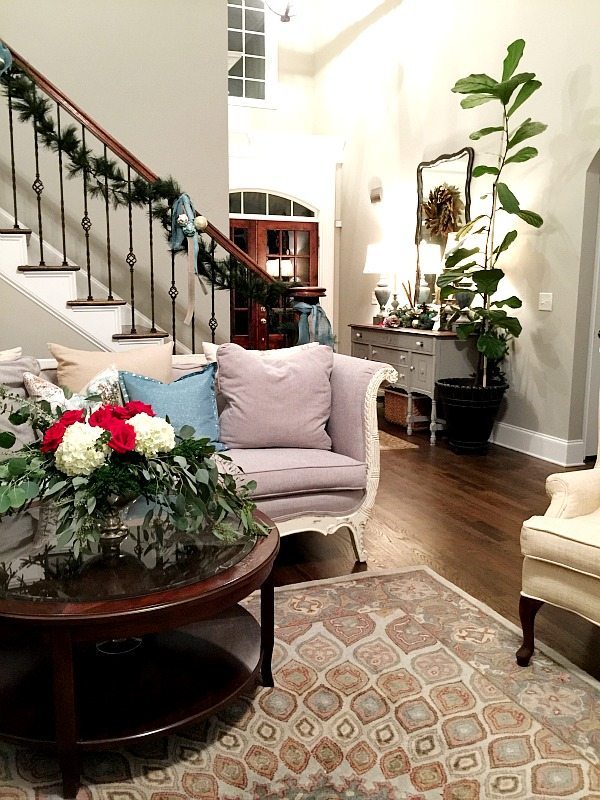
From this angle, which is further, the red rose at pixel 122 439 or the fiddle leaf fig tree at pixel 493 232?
the fiddle leaf fig tree at pixel 493 232

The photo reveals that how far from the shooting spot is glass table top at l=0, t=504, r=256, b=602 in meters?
1.71

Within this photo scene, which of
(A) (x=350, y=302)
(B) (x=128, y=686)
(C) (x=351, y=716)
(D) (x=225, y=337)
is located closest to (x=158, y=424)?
(B) (x=128, y=686)

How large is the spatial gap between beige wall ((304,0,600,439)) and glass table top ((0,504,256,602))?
370cm

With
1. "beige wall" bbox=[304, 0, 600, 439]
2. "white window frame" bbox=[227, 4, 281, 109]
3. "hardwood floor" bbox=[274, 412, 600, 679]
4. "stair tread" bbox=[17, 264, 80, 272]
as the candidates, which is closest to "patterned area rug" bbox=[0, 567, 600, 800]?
"hardwood floor" bbox=[274, 412, 600, 679]

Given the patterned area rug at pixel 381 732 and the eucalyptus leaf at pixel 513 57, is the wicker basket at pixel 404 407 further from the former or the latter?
the patterned area rug at pixel 381 732

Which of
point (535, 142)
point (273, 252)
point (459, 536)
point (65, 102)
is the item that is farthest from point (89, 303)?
point (273, 252)

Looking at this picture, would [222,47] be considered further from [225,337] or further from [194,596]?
[194,596]

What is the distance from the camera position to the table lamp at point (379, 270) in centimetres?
703

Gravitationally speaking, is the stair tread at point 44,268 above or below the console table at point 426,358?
above

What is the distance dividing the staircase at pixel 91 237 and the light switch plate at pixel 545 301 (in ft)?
6.72

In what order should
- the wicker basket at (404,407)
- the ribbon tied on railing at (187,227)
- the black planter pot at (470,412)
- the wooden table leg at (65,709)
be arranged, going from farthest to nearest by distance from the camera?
the wicker basket at (404,407), the black planter pot at (470,412), the ribbon tied on railing at (187,227), the wooden table leg at (65,709)

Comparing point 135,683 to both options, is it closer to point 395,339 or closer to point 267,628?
point 267,628

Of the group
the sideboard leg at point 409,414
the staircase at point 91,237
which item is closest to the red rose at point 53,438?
the staircase at point 91,237

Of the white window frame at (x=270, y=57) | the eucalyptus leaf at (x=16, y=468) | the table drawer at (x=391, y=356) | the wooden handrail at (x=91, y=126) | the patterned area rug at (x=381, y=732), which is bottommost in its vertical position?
the patterned area rug at (x=381, y=732)
